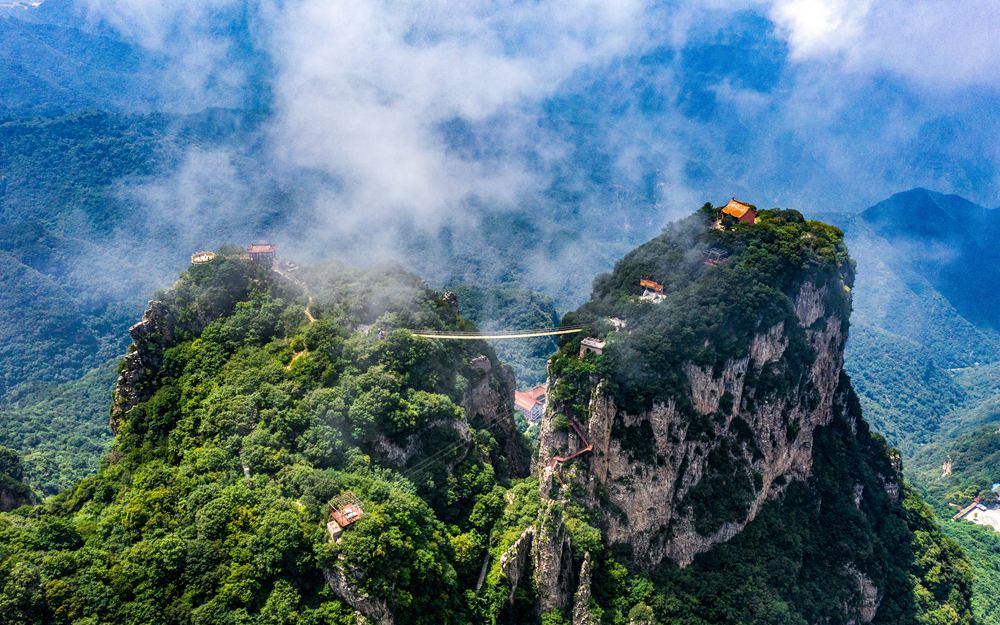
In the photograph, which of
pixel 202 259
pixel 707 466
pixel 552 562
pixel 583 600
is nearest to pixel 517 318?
pixel 202 259

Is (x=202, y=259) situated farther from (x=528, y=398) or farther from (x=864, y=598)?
(x=864, y=598)

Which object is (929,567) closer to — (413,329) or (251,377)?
(413,329)

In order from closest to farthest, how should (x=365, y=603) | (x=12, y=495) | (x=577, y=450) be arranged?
(x=365, y=603) → (x=577, y=450) → (x=12, y=495)

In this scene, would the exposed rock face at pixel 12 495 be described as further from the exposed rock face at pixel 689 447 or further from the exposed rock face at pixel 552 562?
the exposed rock face at pixel 689 447

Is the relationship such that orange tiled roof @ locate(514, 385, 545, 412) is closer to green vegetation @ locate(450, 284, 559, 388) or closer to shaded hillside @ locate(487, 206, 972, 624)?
green vegetation @ locate(450, 284, 559, 388)

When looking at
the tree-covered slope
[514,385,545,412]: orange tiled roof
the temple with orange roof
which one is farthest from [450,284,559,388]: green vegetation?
the temple with orange roof

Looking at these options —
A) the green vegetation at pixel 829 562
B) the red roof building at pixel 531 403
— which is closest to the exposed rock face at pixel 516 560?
the green vegetation at pixel 829 562

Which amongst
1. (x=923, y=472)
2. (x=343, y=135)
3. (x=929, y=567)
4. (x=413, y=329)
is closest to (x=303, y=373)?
(x=413, y=329)
